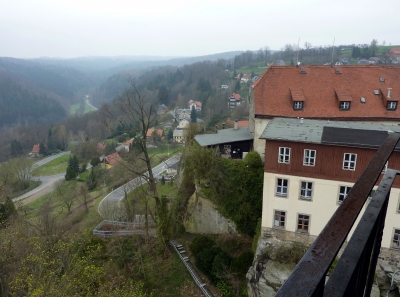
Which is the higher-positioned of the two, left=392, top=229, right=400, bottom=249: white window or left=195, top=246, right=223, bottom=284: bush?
left=392, top=229, right=400, bottom=249: white window

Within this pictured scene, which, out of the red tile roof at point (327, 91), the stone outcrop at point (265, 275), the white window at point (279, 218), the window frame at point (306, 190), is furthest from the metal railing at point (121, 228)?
the window frame at point (306, 190)

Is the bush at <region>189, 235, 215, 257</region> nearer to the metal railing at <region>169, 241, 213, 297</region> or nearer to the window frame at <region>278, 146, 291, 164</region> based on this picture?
A: the metal railing at <region>169, 241, 213, 297</region>

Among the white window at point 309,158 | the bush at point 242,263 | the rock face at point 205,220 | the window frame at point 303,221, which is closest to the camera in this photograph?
the white window at point 309,158

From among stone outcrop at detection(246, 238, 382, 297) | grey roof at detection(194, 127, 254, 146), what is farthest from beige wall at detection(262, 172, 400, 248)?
grey roof at detection(194, 127, 254, 146)

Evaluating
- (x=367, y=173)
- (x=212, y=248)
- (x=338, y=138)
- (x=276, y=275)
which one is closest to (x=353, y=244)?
(x=367, y=173)

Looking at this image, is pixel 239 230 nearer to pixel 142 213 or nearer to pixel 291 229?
pixel 291 229

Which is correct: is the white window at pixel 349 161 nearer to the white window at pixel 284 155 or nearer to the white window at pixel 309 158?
the white window at pixel 309 158
